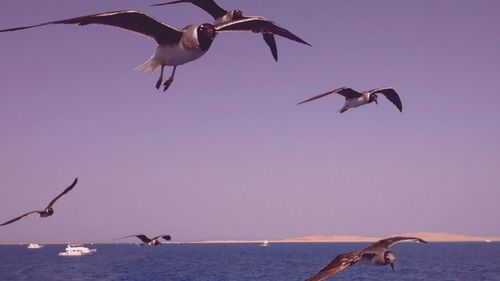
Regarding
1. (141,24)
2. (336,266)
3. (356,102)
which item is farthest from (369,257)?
(356,102)

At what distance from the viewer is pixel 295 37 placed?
36.8 feet

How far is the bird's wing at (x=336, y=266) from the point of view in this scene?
22.4 ft

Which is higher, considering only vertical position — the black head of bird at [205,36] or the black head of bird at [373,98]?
the black head of bird at [373,98]

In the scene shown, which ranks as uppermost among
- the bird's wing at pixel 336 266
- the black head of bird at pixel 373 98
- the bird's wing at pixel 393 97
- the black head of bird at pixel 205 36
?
the bird's wing at pixel 393 97

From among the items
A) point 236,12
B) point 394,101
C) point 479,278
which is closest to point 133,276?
point 479,278

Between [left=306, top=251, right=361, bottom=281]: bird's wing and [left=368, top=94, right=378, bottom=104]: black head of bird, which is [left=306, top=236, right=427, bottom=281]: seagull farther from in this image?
[left=368, top=94, right=378, bottom=104]: black head of bird

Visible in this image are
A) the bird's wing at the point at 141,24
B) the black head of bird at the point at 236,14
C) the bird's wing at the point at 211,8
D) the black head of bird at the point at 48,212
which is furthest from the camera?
the black head of bird at the point at 48,212

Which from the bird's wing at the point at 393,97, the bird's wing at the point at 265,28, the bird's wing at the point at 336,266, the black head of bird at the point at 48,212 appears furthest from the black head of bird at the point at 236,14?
the black head of bird at the point at 48,212

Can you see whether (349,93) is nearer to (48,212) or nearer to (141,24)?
(141,24)

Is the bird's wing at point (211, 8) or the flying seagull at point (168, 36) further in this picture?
the bird's wing at point (211, 8)

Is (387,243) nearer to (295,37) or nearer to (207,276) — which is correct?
(295,37)

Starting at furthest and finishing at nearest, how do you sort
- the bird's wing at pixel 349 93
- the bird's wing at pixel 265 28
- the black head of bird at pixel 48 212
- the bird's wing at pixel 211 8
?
the black head of bird at pixel 48 212, the bird's wing at pixel 349 93, the bird's wing at pixel 211 8, the bird's wing at pixel 265 28

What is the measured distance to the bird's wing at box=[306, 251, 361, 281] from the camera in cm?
682

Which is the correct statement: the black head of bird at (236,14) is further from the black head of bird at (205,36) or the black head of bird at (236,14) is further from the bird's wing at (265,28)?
the black head of bird at (205,36)
